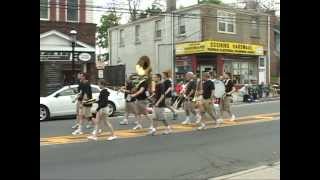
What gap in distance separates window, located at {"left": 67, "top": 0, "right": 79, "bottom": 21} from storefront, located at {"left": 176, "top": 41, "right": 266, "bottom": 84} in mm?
7759

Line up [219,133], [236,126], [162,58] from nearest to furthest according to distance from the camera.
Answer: [219,133] → [236,126] → [162,58]

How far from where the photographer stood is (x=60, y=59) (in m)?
30.2

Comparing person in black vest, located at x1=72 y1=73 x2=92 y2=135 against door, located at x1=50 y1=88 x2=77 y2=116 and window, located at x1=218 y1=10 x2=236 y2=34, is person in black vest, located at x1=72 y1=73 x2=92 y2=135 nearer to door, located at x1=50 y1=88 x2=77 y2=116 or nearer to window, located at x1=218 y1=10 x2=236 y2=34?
door, located at x1=50 y1=88 x2=77 y2=116

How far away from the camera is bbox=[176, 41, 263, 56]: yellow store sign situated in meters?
34.4

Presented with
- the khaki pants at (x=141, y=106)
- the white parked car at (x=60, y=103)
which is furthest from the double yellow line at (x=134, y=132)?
the white parked car at (x=60, y=103)

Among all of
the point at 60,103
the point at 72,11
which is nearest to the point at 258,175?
the point at 60,103

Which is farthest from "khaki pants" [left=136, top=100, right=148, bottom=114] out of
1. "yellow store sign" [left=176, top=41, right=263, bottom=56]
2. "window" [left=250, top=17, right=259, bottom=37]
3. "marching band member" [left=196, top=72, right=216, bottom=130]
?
"window" [left=250, top=17, right=259, bottom=37]

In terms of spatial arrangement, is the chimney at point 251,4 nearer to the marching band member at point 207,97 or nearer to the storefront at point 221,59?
the storefront at point 221,59

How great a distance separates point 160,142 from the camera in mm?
12266

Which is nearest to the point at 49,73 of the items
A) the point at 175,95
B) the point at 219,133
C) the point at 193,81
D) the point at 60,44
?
the point at 60,44
